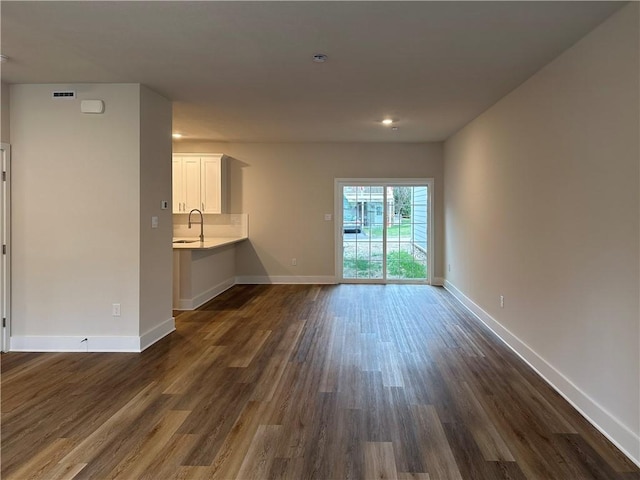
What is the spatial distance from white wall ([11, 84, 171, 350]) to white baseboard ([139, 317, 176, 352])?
0.36 feet

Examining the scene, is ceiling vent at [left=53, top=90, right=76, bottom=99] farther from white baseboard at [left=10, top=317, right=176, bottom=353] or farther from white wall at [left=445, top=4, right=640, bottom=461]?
white wall at [left=445, top=4, right=640, bottom=461]

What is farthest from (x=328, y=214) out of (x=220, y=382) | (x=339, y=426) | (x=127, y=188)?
(x=339, y=426)

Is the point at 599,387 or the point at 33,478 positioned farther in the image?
the point at 599,387

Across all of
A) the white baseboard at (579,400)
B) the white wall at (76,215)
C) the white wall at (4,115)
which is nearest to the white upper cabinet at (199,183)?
the white wall at (76,215)

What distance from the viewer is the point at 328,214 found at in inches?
284

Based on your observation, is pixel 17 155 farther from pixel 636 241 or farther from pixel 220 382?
pixel 636 241

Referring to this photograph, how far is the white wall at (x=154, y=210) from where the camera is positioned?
3.80 m

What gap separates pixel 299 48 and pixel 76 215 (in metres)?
2.62

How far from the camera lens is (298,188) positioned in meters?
7.21

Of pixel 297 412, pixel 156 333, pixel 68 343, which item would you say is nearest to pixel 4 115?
pixel 68 343

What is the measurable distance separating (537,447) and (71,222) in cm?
414

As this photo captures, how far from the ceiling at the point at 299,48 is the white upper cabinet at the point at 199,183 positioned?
2.18 m

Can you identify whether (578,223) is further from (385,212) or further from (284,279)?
(284,279)

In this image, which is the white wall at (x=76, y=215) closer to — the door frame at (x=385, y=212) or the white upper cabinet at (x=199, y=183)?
the white upper cabinet at (x=199, y=183)
